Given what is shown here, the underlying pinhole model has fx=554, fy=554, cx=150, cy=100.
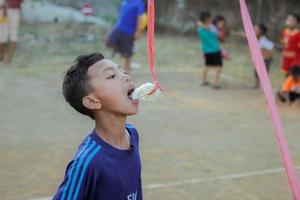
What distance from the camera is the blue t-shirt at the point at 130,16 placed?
9.45 meters

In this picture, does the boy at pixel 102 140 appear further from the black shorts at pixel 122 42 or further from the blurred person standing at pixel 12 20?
the blurred person standing at pixel 12 20

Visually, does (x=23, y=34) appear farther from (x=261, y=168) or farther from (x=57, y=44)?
(x=261, y=168)

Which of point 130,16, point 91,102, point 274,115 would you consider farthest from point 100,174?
point 130,16

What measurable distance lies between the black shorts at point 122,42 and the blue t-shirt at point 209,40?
1.30 meters

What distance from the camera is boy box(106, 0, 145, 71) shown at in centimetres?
946

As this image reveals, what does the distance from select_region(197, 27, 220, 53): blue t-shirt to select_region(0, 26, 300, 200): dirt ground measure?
65 centimetres

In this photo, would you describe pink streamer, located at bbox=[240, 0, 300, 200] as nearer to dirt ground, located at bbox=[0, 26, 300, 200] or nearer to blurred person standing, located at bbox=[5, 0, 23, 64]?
dirt ground, located at bbox=[0, 26, 300, 200]

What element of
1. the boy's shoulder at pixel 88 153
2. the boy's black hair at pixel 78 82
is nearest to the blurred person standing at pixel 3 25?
the boy's black hair at pixel 78 82

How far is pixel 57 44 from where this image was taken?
12.1m

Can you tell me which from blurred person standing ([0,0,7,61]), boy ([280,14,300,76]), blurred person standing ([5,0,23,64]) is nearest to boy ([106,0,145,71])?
blurred person standing ([5,0,23,64])

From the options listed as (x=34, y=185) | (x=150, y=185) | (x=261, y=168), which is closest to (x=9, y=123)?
(x=34, y=185)

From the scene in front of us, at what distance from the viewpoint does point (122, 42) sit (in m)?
9.63

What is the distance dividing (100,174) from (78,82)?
1.26 ft

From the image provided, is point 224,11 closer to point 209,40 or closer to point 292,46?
point 209,40
